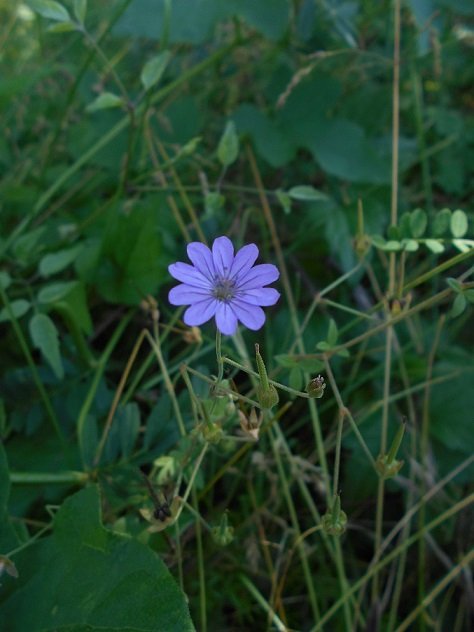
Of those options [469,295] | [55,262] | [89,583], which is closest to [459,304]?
[469,295]

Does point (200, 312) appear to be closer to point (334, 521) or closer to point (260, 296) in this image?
point (260, 296)

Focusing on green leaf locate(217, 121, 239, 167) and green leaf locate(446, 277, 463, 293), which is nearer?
green leaf locate(446, 277, 463, 293)

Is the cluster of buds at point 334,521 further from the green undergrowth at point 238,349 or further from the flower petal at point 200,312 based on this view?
the flower petal at point 200,312

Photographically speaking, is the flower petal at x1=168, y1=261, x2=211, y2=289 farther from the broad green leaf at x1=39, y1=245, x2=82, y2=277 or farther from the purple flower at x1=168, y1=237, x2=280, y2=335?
the broad green leaf at x1=39, y1=245, x2=82, y2=277

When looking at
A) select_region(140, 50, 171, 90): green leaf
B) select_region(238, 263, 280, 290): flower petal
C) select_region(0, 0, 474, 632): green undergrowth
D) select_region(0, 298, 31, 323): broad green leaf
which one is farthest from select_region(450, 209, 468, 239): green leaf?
select_region(0, 298, 31, 323): broad green leaf

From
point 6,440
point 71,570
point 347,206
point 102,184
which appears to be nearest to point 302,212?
point 347,206

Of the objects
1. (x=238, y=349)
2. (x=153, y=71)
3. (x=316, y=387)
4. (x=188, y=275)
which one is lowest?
(x=238, y=349)

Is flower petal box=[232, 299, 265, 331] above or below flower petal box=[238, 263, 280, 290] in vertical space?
below

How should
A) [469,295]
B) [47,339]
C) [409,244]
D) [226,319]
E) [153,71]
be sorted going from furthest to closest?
[153,71] < [47,339] < [409,244] < [469,295] < [226,319]
